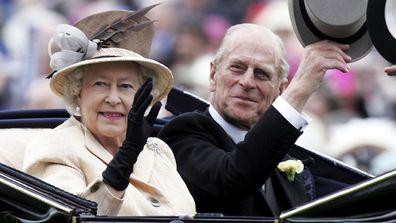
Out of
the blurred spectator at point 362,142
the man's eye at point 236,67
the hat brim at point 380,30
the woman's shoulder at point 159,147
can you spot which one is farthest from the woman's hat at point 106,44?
the blurred spectator at point 362,142

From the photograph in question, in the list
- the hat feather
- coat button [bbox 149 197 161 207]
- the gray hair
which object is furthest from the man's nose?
coat button [bbox 149 197 161 207]

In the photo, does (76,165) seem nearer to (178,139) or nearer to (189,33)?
(178,139)

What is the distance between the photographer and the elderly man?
4.52m

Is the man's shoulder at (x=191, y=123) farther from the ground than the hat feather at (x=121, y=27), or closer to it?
closer to it

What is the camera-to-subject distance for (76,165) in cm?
434

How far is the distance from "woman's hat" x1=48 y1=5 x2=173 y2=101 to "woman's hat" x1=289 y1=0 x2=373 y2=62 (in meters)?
0.49

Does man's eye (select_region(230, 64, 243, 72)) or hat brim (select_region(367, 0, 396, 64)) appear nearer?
hat brim (select_region(367, 0, 396, 64))

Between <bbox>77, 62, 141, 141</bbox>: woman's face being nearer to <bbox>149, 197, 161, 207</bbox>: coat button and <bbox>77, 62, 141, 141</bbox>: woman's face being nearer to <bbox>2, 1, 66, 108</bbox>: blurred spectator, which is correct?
<bbox>149, 197, 161, 207</bbox>: coat button

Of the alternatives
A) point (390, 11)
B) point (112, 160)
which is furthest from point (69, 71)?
point (390, 11)

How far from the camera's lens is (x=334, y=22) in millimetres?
4234

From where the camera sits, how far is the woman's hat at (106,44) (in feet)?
14.8

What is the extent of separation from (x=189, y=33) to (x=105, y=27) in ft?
14.7

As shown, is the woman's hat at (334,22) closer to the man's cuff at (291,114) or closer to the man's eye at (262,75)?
the man's cuff at (291,114)

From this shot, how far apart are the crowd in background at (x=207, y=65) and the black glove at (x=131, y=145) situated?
3675 mm
